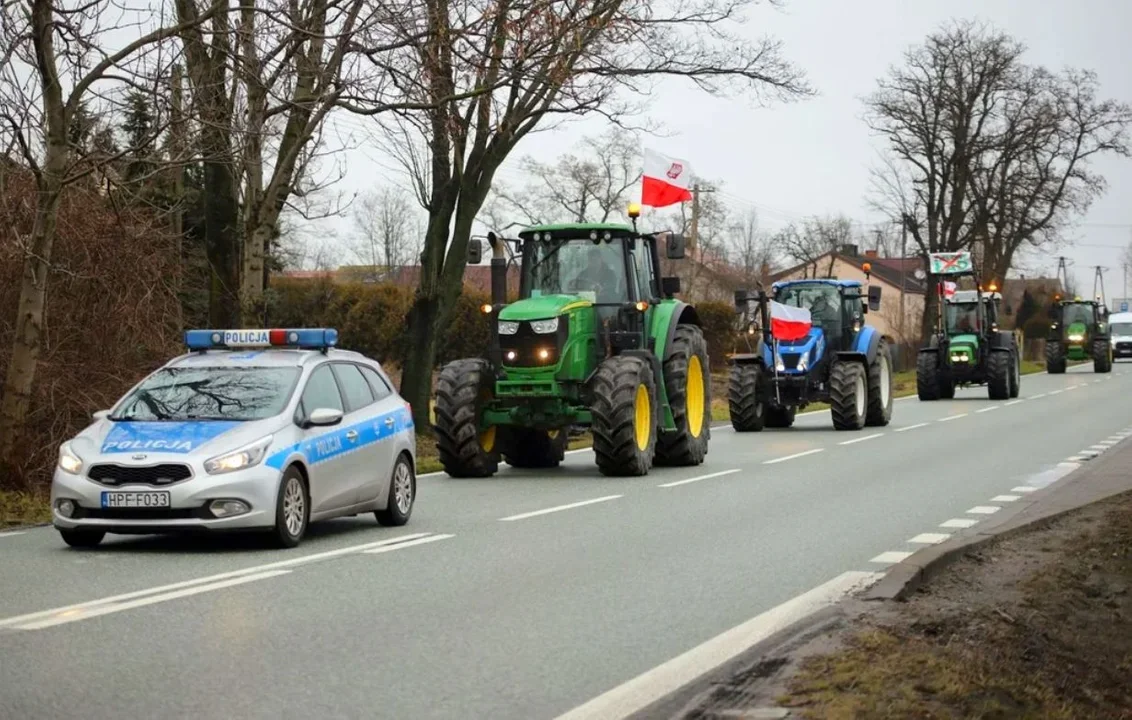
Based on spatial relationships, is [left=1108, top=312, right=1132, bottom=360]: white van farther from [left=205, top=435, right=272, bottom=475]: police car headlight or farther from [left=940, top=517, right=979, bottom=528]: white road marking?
[left=205, top=435, right=272, bottom=475]: police car headlight

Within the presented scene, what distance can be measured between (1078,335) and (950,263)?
31.3 meters

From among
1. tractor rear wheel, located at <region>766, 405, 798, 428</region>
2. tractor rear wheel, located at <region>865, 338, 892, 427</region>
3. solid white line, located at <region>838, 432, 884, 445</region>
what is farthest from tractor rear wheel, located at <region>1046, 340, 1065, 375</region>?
solid white line, located at <region>838, 432, 884, 445</region>

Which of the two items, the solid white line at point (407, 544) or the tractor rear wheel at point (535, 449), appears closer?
the solid white line at point (407, 544)

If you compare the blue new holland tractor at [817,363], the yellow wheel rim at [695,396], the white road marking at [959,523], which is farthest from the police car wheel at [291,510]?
the blue new holland tractor at [817,363]

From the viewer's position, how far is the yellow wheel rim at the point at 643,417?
2002cm

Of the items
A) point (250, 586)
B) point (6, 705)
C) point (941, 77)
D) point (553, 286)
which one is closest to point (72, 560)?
point (250, 586)

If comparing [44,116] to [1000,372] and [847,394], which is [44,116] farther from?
[1000,372]

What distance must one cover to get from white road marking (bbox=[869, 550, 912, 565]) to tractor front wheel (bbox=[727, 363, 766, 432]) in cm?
1693

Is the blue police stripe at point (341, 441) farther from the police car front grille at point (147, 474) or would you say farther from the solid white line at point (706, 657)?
the solid white line at point (706, 657)

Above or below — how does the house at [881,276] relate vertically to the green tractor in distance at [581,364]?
above

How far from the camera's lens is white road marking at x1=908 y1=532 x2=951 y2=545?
1355 centimetres

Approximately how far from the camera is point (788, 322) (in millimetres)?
30078

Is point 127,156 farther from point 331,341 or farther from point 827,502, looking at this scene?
point 827,502

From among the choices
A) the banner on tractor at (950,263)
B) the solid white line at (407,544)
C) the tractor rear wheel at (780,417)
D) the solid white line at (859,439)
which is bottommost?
the solid white line at (859,439)
